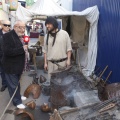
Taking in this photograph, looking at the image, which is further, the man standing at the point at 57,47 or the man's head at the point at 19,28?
the man standing at the point at 57,47

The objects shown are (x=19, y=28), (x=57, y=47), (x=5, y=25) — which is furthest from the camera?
(x=5, y=25)

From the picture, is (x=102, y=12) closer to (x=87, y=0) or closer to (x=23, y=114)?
(x=87, y=0)

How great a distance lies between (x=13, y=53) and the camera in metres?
4.50

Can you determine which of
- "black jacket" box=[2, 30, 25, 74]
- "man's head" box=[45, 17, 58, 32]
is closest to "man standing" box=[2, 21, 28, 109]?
"black jacket" box=[2, 30, 25, 74]

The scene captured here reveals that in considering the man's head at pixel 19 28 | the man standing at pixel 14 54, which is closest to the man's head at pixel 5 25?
the man standing at pixel 14 54

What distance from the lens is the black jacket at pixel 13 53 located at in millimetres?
4453

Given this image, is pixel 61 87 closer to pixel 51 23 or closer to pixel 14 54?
pixel 14 54

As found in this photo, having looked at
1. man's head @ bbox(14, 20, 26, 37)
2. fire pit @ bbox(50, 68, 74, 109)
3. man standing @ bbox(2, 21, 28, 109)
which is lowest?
fire pit @ bbox(50, 68, 74, 109)

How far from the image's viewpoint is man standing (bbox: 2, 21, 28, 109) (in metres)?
4.46

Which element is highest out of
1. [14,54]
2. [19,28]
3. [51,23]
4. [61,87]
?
[51,23]

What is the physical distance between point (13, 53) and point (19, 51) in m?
0.15

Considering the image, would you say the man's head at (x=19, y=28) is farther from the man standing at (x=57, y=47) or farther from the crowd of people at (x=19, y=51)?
the man standing at (x=57, y=47)

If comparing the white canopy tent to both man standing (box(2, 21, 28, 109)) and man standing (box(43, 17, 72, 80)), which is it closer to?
man standing (box(43, 17, 72, 80))

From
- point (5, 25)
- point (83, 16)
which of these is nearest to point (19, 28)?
point (5, 25)
